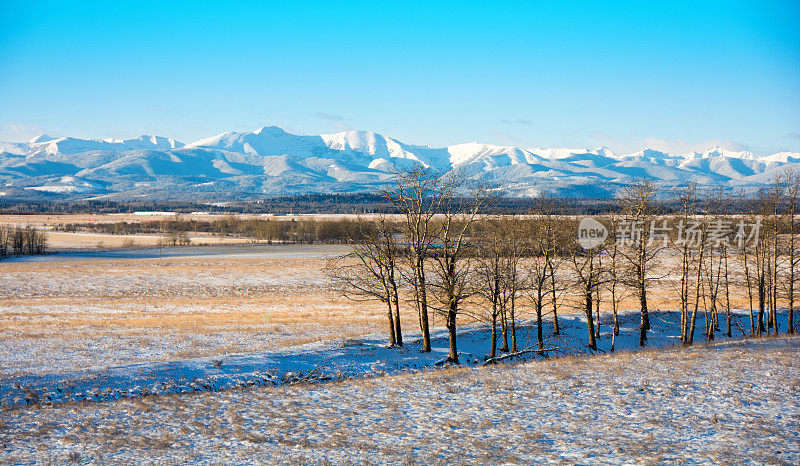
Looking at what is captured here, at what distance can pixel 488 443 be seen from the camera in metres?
12.3

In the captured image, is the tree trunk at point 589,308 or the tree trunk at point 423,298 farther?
the tree trunk at point 589,308

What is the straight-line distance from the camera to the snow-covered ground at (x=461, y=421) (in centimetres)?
1156

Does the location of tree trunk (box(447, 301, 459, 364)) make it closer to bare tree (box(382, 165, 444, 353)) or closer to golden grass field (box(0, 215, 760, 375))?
bare tree (box(382, 165, 444, 353))

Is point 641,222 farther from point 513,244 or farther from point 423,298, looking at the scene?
point 423,298

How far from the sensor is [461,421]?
14047mm

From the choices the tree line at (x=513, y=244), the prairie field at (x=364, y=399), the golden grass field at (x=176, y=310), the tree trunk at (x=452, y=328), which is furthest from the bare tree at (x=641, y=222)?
the tree trunk at (x=452, y=328)

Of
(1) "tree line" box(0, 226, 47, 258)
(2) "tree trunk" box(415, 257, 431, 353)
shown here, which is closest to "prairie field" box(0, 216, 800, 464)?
(2) "tree trunk" box(415, 257, 431, 353)

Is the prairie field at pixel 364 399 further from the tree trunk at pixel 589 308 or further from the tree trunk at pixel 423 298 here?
the tree trunk at pixel 589 308

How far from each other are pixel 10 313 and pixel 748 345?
49488mm

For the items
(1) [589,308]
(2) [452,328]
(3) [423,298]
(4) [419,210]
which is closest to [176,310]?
(3) [423,298]

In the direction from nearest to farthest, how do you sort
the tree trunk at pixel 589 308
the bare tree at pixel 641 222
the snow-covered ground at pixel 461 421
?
1. the snow-covered ground at pixel 461 421
2. the tree trunk at pixel 589 308
3. the bare tree at pixel 641 222

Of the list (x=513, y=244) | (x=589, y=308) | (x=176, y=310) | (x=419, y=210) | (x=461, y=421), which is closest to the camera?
(x=461, y=421)

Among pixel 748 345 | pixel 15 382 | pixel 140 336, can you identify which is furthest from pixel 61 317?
pixel 748 345

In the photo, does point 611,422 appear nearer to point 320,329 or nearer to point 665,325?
point 320,329
